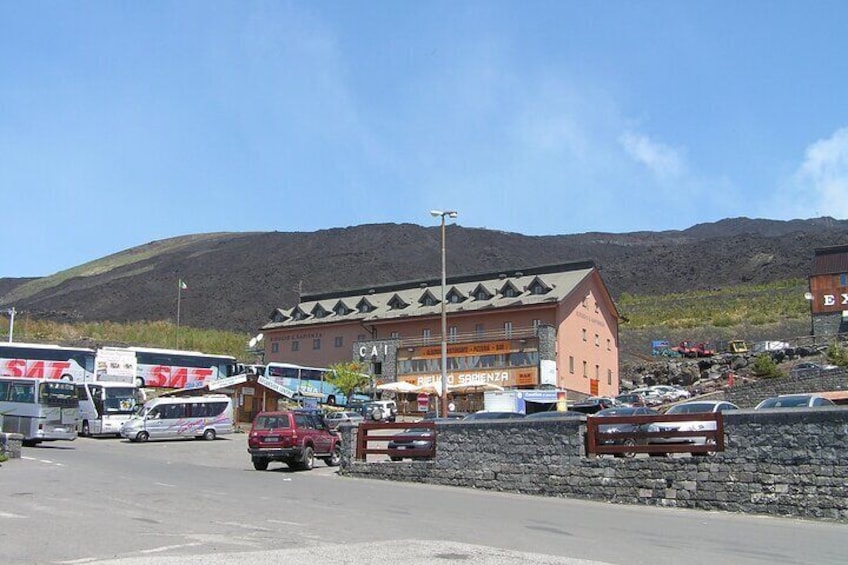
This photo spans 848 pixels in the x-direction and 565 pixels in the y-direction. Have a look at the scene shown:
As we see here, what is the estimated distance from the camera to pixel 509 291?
222 ft

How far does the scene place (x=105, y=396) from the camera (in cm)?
4656

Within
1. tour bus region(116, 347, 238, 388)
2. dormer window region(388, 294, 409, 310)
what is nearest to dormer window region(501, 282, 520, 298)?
dormer window region(388, 294, 409, 310)

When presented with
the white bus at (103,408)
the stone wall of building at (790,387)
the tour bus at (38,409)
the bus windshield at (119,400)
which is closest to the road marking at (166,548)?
the tour bus at (38,409)

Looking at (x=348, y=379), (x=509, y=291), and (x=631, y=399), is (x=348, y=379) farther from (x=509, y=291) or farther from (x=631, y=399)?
(x=631, y=399)

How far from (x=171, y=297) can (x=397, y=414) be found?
475ft

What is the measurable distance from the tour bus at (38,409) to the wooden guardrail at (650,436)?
82.0 ft

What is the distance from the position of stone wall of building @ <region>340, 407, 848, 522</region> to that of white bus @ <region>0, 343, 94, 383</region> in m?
35.1

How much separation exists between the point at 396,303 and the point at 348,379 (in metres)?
13.1

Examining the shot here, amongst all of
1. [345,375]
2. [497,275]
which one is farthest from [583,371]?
[345,375]

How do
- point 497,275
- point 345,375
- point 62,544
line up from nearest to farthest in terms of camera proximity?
point 62,544
point 345,375
point 497,275

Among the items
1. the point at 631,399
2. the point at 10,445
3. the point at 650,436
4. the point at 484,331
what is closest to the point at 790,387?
the point at 631,399

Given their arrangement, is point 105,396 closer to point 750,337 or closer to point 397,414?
point 397,414

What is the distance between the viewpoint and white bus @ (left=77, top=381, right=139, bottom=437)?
46.3 metres

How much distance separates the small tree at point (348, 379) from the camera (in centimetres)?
6144
